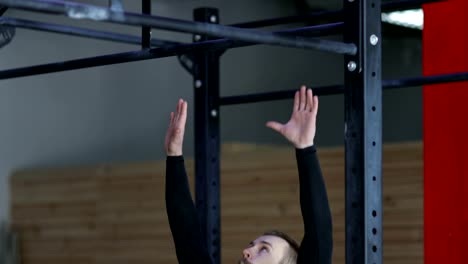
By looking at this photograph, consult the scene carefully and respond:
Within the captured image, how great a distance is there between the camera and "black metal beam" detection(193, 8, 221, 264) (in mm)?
3637

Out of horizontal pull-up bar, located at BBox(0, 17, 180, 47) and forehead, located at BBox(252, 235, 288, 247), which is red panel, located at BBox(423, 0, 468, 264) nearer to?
forehead, located at BBox(252, 235, 288, 247)

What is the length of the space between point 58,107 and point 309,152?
4173mm

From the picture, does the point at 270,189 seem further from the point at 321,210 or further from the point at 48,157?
the point at 321,210

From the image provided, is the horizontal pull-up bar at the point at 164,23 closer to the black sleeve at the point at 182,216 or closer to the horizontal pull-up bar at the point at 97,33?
the horizontal pull-up bar at the point at 97,33

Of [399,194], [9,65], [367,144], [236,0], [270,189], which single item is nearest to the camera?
[367,144]

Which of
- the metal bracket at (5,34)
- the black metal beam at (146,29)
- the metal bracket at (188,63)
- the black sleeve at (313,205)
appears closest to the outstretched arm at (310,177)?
the black sleeve at (313,205)

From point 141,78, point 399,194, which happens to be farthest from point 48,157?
point 399,194

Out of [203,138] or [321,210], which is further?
[203,138]

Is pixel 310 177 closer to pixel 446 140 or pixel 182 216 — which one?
pixel 182 216

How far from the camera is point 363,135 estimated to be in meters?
2.64

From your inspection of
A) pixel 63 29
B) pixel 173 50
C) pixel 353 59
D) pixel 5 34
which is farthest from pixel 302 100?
pixel 5 34

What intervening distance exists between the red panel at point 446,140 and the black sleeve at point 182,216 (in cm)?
91

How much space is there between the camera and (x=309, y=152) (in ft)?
8.74

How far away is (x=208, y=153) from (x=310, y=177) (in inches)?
39.5
